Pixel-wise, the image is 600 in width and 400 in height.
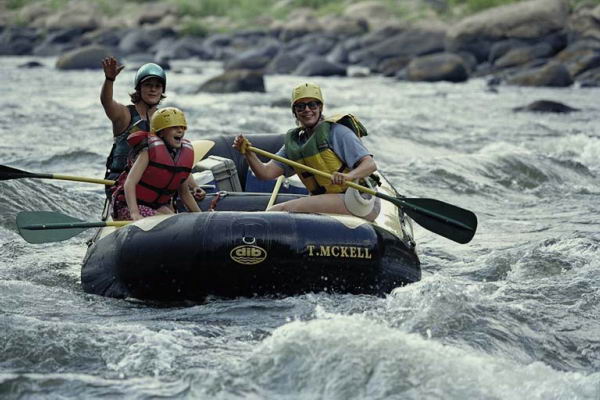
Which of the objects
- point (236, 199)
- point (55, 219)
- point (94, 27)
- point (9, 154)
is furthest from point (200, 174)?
point (94, 27)

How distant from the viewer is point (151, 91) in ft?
22.6

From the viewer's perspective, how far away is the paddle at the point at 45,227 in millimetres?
6352

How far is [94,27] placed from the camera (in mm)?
42031

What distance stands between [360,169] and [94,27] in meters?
37.2

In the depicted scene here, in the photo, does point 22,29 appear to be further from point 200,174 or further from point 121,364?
point 121,364

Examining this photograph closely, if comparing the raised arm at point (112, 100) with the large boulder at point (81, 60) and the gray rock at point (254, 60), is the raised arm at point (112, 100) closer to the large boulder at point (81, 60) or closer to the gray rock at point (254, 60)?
the gray rock at point (254, 60)

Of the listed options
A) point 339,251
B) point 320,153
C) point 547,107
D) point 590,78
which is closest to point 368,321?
point 339,251

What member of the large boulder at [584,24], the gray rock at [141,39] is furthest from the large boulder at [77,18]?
the large boulder at [584,24]

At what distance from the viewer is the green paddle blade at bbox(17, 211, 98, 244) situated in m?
6.36

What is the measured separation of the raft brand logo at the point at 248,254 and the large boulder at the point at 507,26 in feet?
74.0

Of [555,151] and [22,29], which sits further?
[22,29]

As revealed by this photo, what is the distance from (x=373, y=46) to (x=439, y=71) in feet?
23.3

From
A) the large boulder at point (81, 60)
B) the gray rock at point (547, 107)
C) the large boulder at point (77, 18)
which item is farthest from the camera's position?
the large boulder at point (77, 18)

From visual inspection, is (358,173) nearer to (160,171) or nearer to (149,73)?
(160,171)
